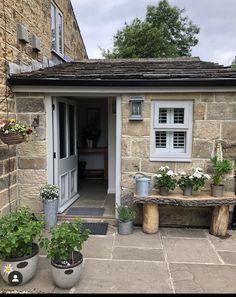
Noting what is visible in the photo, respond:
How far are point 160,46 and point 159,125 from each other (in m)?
16.3

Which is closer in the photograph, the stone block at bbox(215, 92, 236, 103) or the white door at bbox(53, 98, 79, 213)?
the stone block at bbox(215, 92, 236, 103)

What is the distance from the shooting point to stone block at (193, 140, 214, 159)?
187 inches

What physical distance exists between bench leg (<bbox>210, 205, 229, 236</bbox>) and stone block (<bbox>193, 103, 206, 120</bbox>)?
1.54 m

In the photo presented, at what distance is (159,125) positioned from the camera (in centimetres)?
478

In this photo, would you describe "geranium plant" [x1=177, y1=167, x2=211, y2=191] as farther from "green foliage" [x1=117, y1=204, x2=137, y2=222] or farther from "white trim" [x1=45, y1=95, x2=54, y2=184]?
"white trim" [x1=45, y1=95, x2=54, y2=184]

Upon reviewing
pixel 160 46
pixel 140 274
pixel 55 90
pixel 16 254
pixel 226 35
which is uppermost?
pixel 226 35

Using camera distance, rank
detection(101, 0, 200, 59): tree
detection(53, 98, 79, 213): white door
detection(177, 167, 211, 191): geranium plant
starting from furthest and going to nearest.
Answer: detection(101, 0, 200, 59): tree → detection(53, 98, 79, 213): white door → detection(177, 167, 211, 191): geranium plant

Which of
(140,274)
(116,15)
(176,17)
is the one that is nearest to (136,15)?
(116,15)

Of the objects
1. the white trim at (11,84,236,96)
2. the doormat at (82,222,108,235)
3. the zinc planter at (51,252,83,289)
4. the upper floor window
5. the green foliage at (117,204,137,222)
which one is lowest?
the doormat at (82,222,108,235)

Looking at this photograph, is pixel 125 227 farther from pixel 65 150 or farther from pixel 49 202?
pixel 65 150

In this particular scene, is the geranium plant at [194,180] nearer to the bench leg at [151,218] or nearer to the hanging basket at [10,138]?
the bench leg at [151,218]

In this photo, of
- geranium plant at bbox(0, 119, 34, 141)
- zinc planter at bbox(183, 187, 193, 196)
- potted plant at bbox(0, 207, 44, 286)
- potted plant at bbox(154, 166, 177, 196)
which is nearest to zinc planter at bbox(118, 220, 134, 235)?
potted plant at bbox(154, 166, 177, 196)

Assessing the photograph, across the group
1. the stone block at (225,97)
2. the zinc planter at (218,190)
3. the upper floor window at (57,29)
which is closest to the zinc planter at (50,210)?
the zinc planter at (218,190)

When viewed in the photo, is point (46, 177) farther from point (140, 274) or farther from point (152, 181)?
point (140, 274)
